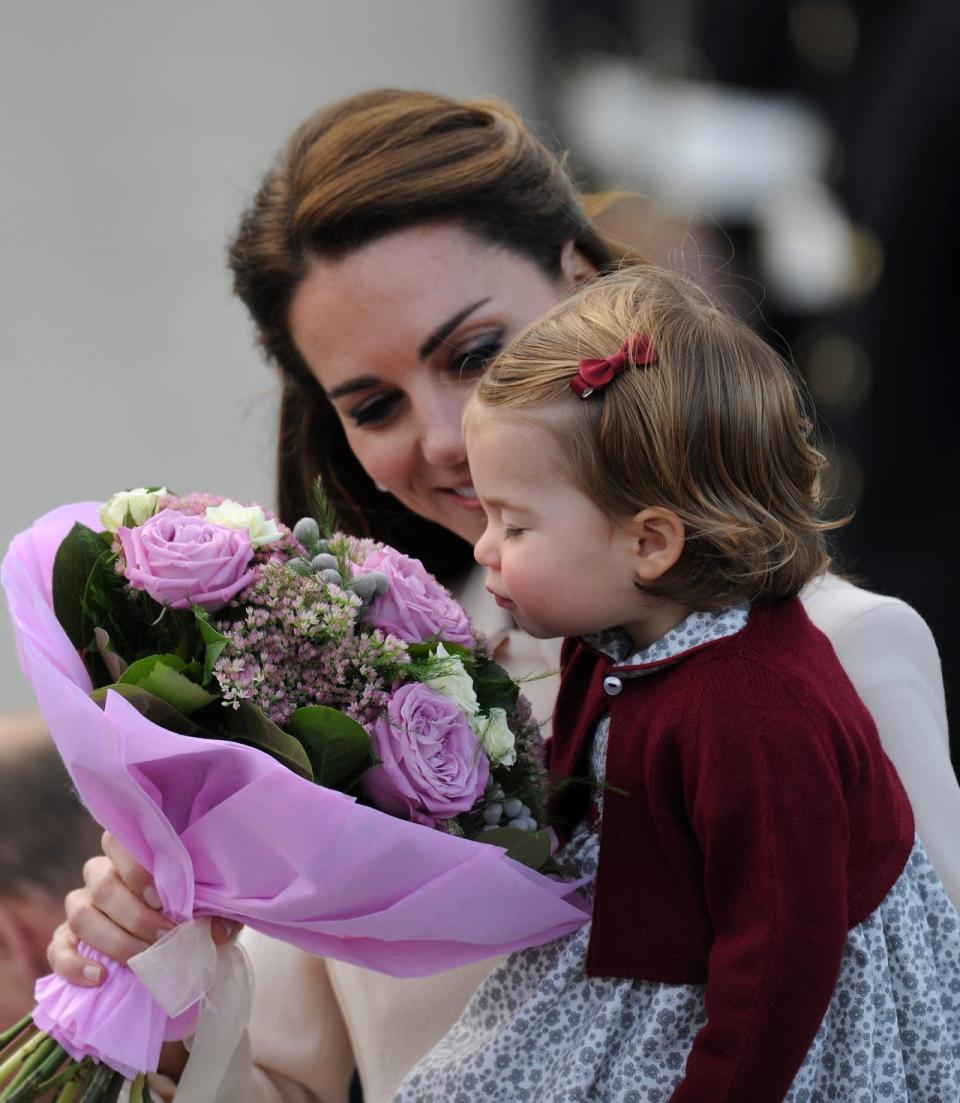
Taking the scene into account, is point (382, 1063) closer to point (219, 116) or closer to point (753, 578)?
point (753, 578)

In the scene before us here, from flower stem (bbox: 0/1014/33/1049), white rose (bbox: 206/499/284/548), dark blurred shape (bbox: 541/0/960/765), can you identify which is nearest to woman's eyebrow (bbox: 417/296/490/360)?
white rose (bbox: 206/499/284/548)

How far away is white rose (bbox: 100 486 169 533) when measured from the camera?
165 centimetres

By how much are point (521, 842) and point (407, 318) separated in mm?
775

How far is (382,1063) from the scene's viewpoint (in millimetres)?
1963

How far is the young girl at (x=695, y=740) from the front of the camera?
147 cm

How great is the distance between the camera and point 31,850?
2.17 meters

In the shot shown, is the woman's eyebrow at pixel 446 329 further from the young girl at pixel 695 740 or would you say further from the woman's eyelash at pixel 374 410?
the young girl at pixel 695 740

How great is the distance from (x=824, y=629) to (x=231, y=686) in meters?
0.75

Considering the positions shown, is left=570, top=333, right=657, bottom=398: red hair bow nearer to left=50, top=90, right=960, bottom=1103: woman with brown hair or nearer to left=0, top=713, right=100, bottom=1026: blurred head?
left=50, top=90, right=960, bottom=1103: woman with brown hair

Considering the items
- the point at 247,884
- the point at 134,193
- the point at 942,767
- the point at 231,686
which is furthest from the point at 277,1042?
the point at 134,193

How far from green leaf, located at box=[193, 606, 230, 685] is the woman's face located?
0.62 m

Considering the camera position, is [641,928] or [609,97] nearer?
[641,928]

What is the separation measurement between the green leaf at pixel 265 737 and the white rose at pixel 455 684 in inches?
5.8

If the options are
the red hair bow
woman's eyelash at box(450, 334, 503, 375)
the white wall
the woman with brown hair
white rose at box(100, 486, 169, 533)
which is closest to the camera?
the red hair bow
